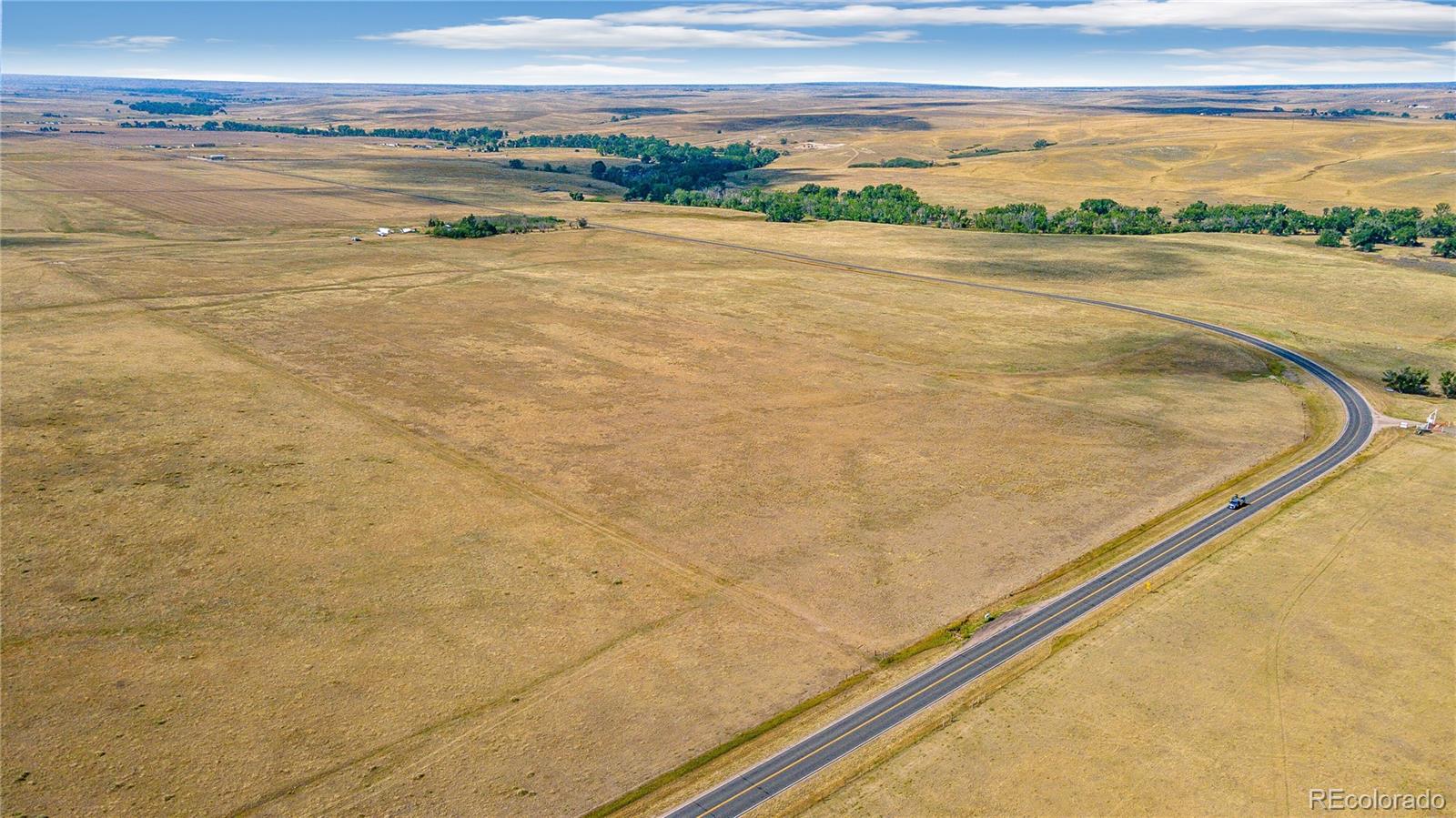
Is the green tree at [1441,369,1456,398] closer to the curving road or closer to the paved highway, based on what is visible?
the paved highway

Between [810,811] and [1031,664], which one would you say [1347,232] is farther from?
[810,811]

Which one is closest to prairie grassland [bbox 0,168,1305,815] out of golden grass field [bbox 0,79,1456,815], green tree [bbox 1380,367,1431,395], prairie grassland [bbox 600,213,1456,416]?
golden grass field [bbox 0,79,1456,815]

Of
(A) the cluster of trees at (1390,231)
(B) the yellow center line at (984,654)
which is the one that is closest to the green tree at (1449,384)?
(B) the yellow center line at (984,654)

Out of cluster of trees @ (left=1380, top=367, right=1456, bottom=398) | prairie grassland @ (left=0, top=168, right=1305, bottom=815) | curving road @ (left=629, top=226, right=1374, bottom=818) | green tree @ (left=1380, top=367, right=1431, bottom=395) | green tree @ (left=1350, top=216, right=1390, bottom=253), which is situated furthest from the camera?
green tree @ (left=1350, top=216, right=1390, bottom=253)

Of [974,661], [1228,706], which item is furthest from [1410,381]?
[974,661]

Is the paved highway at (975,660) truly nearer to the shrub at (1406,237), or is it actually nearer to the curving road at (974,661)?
the curving road at (974,661)

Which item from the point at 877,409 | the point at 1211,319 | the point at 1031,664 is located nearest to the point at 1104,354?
the point at 1211,319

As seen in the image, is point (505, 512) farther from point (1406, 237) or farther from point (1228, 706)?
point (1406, 237)
